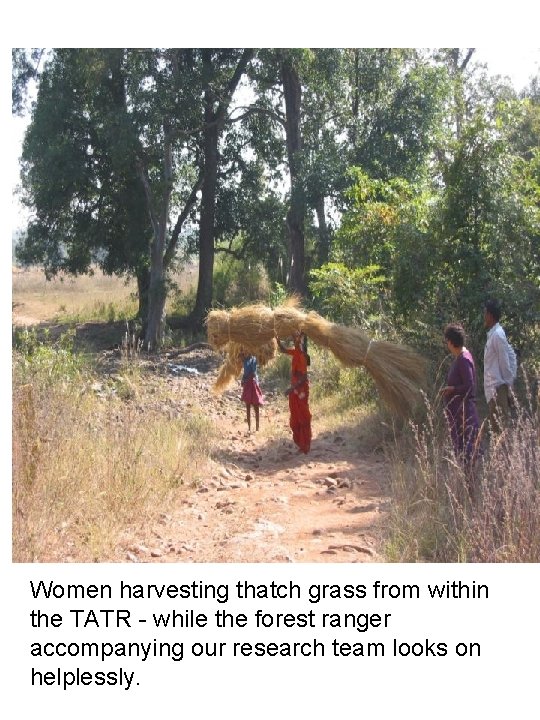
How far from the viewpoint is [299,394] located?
303 inches

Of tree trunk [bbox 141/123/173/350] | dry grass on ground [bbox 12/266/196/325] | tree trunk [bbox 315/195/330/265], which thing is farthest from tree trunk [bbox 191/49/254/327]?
tree trunk [bbox 315/195/330/265]

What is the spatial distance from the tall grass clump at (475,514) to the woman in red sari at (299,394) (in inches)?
90.6

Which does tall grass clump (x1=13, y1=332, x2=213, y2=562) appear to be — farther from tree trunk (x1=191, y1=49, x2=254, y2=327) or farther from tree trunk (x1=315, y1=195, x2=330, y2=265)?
tree trunk (x1=191, y1=49, x2=254, y2=327)

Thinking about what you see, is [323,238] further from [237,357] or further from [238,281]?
[237,357]

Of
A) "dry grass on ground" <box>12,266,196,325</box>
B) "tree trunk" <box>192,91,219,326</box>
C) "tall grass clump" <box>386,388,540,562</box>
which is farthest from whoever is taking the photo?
"dry grass on ground" <box>12,266,196,325</box>

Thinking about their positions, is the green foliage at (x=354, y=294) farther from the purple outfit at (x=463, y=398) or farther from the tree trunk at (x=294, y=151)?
the tree trunk at (x=294, y=151)

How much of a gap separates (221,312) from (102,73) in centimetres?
871

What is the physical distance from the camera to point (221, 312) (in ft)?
25.2

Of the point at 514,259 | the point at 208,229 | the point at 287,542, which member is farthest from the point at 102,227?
the point at 287,542

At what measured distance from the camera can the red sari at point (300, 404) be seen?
25.2ft

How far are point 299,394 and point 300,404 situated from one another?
0.11 metres

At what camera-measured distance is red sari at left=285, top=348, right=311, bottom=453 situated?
7691mm

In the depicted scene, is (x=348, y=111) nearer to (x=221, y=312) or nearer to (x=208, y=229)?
(x=208, y=229)

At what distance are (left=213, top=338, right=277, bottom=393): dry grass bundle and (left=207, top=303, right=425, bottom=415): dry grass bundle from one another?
14 cm
